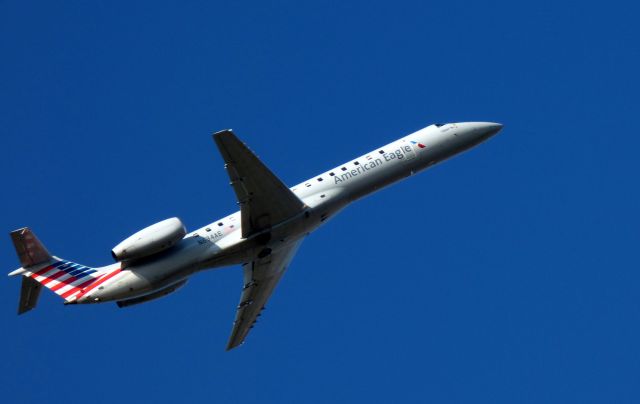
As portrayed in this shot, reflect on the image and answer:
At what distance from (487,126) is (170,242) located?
1722 cm

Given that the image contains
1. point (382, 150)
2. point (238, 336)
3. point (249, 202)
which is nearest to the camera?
point (249, 202)

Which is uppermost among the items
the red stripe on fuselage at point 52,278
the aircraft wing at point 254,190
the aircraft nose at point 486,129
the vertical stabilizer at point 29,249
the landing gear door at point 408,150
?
the aircraft nose at point 486,129

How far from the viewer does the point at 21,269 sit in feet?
158

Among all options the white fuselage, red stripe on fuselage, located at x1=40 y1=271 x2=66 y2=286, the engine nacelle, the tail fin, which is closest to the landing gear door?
the white fuselage

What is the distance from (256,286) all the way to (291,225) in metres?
6.73

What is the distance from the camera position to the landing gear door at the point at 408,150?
168 ft

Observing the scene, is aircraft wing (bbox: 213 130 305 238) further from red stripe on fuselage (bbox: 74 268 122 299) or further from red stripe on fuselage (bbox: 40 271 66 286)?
red stripe on fuselage (bbox: 40 271 66 286)

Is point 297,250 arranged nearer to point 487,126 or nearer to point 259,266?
point 259,266

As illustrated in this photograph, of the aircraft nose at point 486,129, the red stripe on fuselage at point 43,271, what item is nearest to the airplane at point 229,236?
the red stripe on fuselage at point 43,271

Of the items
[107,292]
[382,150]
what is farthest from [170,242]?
[382,150]

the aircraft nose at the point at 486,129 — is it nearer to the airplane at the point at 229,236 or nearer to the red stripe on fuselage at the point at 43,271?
the airplane at the point at 229,236

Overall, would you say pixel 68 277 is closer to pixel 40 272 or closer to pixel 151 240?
pixel 40 272

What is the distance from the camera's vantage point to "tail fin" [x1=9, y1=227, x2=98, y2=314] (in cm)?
4756

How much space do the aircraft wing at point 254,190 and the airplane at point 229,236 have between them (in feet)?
0.14
